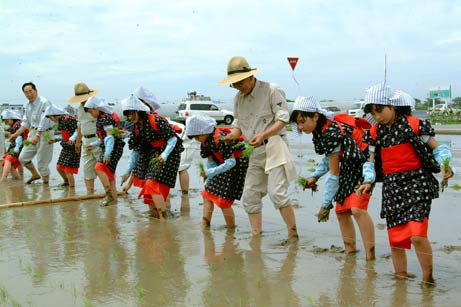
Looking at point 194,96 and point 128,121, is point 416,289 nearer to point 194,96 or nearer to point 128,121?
point 128,121

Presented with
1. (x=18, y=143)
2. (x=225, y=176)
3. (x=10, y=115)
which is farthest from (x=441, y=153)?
(x=10, y=115)

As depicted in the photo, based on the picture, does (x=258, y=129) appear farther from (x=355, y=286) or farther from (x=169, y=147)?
(x=355, y=286)

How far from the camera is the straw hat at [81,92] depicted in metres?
8.93

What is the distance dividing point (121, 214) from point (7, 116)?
18.8ft

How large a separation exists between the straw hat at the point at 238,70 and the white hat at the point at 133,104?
1409 mm

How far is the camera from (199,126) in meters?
6.32

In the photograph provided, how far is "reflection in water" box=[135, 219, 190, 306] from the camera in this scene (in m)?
4.31

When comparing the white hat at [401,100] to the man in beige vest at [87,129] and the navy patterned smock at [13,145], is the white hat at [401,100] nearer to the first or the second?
the man in beige vest at [87,129]

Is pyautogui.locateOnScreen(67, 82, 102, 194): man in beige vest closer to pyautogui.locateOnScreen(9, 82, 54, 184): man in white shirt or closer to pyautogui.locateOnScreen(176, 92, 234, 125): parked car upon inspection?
pyautogui.locateOnScreen(9, 82, 54, 184): man in white shirt

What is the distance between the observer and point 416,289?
4316 millimetres

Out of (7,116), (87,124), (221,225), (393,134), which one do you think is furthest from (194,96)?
(393,134)

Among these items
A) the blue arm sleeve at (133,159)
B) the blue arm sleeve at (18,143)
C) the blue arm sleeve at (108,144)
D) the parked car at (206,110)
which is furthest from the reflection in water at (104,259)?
the parked car at (206,110)

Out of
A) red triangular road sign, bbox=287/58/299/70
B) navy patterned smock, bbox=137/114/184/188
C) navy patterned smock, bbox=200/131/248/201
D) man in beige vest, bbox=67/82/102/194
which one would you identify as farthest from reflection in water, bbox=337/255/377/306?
red triangular road sign, bbox=287/58/299/70

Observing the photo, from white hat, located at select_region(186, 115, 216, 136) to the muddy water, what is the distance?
1073 mm
